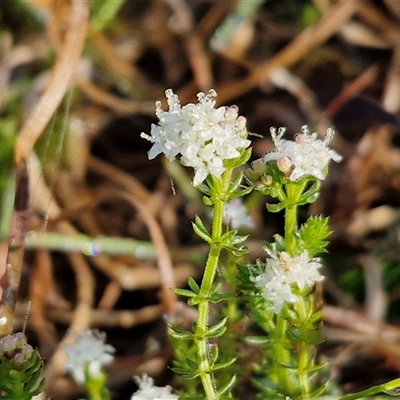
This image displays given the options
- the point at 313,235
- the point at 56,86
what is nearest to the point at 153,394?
the point at 313,235

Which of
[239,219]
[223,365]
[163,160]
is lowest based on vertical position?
[223,365]

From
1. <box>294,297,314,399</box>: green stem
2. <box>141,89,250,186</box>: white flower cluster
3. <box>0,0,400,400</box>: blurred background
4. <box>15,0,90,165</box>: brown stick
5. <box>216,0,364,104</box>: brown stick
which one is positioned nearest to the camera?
<box>141,89,250,186</box>: white flower cluster

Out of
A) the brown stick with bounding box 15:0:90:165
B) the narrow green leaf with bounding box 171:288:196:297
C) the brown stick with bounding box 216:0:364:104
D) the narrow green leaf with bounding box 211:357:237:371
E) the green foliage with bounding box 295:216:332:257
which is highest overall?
the brown stick with bounding box 216:0:364:104

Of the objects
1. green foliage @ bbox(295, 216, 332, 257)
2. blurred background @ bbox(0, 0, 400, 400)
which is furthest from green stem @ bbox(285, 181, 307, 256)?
blurred background @ bbox(0, 0, 400, 400)

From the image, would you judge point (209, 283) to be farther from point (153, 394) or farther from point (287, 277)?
point (153, 394)

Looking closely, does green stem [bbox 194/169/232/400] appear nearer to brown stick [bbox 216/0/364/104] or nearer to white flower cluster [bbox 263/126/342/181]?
white flower cluster [bbox 263/126/342/181]

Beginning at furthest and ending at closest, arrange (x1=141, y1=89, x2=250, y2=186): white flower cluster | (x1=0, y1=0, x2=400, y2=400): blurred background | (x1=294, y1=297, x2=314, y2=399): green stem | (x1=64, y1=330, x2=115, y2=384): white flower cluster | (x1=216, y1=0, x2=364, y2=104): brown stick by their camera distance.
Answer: (x1=216, y1=0, x2=364, y2=104): brown stick, (x1=0, y1=0, x2=400, y2=400): blurred background, (x1=64, y1=330, x2=115, y2=384): white flower cluster, (x1=294, y1=297, x2=314, y2=399): green stem, (x1=141, y1=89, x2=250, y2=186): white flower cluster

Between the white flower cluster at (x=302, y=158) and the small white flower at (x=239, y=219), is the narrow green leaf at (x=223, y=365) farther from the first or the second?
the small white flower at (x=239, y=219)
